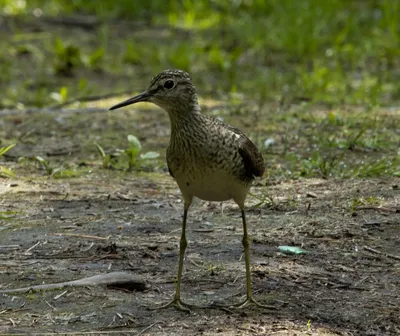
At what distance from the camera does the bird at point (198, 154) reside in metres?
4.62

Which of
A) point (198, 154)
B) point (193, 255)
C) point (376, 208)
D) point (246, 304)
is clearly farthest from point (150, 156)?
point (246, 304)

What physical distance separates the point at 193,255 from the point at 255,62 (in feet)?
22.1

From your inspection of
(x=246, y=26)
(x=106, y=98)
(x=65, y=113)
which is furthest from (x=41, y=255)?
(x=246, y=26)

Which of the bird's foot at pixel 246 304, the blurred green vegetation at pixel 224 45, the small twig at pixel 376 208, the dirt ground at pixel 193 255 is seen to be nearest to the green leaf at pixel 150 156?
the dirt ground at pixel 193 255

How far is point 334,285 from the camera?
16.2 ft

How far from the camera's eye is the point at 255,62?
11.8 m

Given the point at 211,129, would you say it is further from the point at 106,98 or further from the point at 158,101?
the point at 106,98

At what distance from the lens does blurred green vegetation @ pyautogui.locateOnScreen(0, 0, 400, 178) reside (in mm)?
8070

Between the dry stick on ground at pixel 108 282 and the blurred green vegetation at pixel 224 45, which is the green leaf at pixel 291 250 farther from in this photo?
the blurred green vegetation at pixel 224 45

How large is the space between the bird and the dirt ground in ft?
0.74

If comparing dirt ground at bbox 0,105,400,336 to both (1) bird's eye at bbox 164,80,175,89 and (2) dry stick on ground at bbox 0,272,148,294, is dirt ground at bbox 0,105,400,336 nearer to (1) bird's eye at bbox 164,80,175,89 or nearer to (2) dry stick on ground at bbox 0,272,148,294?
(2) dry stick on ground at bbox 0,272,148,294

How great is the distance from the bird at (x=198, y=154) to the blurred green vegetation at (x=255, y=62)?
2.28 m

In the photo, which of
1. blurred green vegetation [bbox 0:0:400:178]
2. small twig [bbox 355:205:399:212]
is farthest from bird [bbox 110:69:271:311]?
blurred green vegetation [bbox 0:0:400:178]

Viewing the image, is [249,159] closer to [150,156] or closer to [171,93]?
[171,93]
